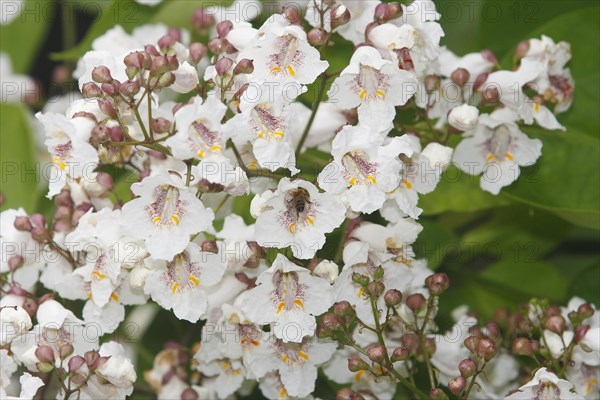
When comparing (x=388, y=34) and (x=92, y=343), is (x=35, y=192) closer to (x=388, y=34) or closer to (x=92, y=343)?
(x=92, y=343)

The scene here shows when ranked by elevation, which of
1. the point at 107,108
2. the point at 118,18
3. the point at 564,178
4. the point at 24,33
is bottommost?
the point at 24,33

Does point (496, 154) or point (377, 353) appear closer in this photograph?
point (377, 353)

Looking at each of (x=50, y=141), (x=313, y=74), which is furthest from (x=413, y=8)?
(x=50, y=141)

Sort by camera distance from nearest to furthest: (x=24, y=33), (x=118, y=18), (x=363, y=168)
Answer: (x=363, y=168)
(x=118, y=18)
(x=24, y=33)

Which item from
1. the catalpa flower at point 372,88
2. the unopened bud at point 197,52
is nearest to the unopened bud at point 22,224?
the unopened bud at point 197,52

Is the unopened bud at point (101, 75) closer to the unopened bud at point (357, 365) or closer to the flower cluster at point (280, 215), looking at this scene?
the flower cluster at point (280, 215)

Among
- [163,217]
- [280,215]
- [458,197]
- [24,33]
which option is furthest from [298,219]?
[24,33]

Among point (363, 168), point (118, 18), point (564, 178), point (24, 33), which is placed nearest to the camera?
point (363, 168)

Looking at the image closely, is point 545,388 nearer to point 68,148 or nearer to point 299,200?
point 299,200
